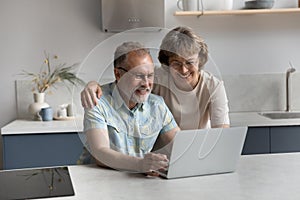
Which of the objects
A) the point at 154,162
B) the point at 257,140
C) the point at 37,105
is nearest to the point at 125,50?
the point at 154,162

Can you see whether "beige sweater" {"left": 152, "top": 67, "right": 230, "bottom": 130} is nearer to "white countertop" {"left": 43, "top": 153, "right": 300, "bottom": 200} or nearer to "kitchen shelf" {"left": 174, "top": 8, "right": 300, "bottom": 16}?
"white countertop" {"left": 43, "top": 153, "right": 300, "bottom": 200}

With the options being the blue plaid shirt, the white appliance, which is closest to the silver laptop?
the blue plaid shirt

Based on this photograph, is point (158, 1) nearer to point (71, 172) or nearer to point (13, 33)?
point (13, 33)

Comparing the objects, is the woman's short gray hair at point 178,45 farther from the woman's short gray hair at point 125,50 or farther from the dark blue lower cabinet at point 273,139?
the dark blue lower cabinet at point 273,139

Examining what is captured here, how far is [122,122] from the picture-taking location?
1.67 metres

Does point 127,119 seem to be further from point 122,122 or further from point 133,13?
point 133,13

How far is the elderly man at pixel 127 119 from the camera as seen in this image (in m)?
1.59

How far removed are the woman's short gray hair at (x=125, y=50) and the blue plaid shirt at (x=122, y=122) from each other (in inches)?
3.3

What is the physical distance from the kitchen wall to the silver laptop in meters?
2.11

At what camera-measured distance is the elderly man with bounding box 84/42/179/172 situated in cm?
159

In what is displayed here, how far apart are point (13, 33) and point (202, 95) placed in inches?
79.7

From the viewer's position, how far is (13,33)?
11.7ft

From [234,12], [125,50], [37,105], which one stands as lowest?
[37,105]

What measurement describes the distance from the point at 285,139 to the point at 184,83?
158 centimetres
